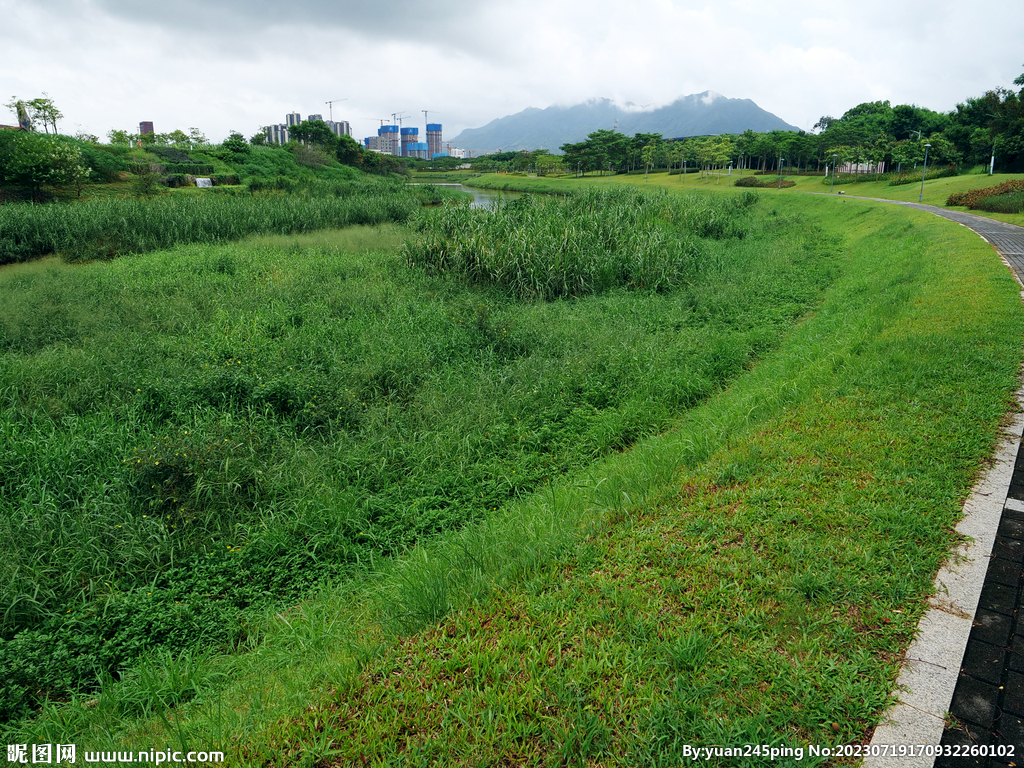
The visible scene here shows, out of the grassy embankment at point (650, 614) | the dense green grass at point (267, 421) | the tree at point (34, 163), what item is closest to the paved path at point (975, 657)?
the grassy embankment at point (650, 614)

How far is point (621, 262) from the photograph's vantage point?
44.4ft

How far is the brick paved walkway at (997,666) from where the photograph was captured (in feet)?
7.36

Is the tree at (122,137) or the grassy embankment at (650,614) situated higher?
the tree at (122,137)

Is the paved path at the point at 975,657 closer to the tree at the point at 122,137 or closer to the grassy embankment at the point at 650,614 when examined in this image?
the grassy embankment at the point at 650,614

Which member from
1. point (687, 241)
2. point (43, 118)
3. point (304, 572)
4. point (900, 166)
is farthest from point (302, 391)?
point (43, 118)

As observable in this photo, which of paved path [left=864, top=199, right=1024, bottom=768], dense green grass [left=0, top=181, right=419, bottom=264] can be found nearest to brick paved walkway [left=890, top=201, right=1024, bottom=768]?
paved path [left=864, top=199, right=1024, bottom=768]

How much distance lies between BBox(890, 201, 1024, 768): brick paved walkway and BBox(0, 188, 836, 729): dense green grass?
345cm

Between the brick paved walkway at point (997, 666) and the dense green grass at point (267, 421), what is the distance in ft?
11.3

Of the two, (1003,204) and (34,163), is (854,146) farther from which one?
(34,163)

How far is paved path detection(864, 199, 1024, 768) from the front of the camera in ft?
7.36

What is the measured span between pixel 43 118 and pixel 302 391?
58469 mm

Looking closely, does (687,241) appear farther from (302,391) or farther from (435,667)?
(435,667)

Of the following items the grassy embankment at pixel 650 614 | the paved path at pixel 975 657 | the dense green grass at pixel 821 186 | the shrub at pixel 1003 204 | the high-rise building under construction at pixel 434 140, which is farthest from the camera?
the high-rise building under construction at pixel 434 140

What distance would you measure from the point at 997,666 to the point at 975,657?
0.08 metres
